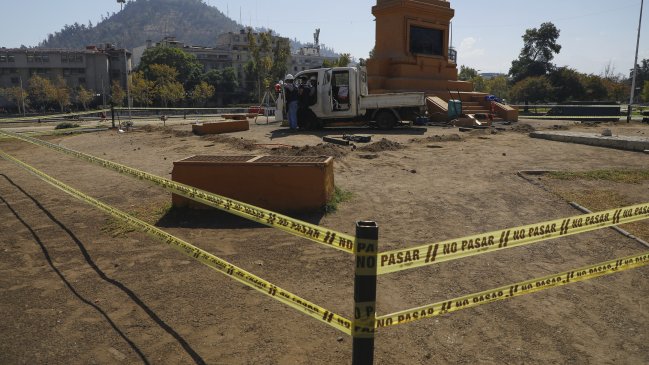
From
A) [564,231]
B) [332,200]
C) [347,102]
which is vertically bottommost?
[332,200]

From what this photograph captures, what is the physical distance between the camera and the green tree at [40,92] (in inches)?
→ 2899

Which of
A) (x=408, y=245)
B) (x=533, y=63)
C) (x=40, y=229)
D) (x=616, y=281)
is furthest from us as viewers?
(x=533, y=63)

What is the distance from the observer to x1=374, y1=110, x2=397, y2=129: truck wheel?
17.1 meters

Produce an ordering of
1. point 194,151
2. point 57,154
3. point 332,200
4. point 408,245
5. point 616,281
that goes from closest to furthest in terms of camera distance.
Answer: point 616,281 → point 408,245 → point 332,200 → point 194,151 → point 57,154

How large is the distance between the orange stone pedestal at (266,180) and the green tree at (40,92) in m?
81.5

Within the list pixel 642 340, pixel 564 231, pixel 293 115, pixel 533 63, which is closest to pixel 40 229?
pixel 564 231

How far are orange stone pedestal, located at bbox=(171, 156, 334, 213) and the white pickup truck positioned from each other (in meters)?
10.7

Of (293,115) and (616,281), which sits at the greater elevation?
(293,115)

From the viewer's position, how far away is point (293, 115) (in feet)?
55.7

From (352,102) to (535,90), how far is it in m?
52.2

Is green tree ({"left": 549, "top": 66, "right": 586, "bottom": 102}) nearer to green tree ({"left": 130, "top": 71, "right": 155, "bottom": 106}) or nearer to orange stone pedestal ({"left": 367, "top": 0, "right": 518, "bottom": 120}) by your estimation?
orange stone pedestal ({"left": 367, "top": 0, "right": 518, "bottom": 120})

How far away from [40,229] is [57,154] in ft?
28.8

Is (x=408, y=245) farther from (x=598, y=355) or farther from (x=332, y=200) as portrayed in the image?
(x=598, y=355)

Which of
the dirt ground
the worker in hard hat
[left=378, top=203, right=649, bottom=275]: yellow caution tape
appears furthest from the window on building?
[left=378, top=203, right=649, bottom=275]: yellow caution tape
